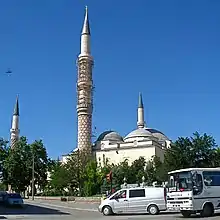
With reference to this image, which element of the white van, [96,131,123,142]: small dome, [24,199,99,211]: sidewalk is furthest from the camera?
[96,131,123,142]: small dome

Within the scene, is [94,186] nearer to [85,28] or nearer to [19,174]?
[19,174]

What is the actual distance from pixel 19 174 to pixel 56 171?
596 cm

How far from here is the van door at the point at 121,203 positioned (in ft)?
87.3

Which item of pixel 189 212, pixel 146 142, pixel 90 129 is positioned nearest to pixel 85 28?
pixel 90 129

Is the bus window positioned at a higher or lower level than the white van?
higher

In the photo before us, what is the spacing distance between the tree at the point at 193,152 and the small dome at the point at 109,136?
36345mm

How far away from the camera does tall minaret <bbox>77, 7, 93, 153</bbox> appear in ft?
277

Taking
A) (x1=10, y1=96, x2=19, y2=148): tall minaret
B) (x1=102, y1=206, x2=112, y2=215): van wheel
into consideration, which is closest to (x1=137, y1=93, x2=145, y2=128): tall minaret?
(x1=10, y1=96, x2=19, y2=148): tall minaret

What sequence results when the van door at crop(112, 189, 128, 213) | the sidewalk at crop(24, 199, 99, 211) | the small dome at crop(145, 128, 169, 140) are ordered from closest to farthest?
1. the van door at crop(112, 189, 128, 213)
2. the sidewalk at crop(24, 199, 99, 211)
3. the small dome at crop(145, 128, 169, 140)

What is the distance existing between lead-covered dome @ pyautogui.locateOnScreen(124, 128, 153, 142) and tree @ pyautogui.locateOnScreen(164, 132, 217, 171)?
102 ft

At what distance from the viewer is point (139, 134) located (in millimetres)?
90875

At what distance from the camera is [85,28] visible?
290 ft

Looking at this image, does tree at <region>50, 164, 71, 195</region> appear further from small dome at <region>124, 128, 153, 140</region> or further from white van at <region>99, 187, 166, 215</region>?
white van at <region>99, 187, 166, 215</region>

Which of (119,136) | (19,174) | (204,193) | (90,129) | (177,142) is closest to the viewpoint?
(204,193)
